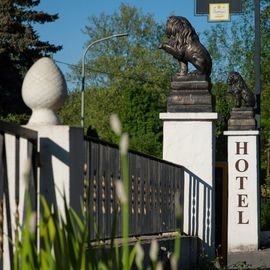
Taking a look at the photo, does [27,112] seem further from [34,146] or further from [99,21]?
[34,146]

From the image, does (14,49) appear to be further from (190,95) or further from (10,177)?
(10,177)

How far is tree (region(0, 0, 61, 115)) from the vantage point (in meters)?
48.3

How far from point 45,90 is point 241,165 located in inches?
516

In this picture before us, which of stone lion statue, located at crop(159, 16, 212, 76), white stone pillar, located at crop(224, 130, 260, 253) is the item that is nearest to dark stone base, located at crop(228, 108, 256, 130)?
white stone pillar, located at crop(224, 130, 260, 253)

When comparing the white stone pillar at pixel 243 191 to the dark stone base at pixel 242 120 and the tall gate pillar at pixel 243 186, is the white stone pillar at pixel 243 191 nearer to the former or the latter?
the tall gate pillar at pixel 243 186

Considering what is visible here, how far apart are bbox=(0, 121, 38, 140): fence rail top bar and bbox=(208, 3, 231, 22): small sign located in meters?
13.1

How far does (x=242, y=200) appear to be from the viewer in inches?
717

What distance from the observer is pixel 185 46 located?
13070mm

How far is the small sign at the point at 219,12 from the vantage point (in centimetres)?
1830

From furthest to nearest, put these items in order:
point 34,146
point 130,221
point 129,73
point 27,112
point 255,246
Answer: point 129,73
point 27,112
point 255,246
point 130,221
point 34,146

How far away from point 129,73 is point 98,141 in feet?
188

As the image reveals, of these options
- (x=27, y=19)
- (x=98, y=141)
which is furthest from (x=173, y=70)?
(x=98, y=141)

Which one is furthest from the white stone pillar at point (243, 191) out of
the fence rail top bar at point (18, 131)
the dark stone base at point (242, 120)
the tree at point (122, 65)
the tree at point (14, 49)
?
the tree at point (122, 65)

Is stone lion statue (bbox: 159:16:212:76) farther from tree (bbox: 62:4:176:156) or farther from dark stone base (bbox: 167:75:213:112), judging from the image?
tree (bbox: 62:4:176:156)
